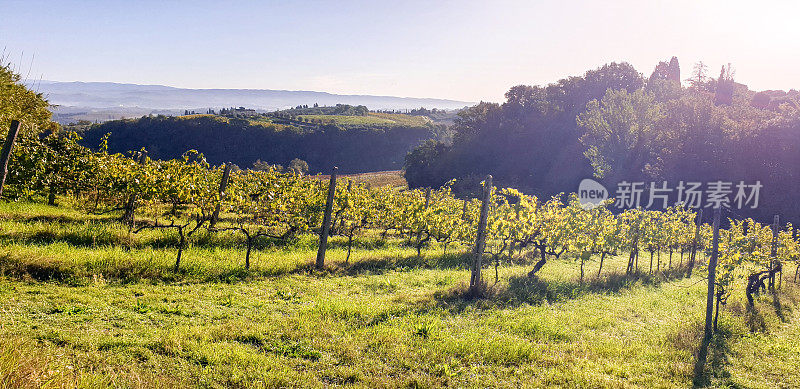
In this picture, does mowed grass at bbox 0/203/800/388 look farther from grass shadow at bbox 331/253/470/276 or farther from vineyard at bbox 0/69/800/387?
grass shadow at bbox 331/253/470/276

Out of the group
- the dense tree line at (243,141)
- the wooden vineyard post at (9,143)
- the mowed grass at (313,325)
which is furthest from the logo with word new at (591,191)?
the dense tree line at (243,141)

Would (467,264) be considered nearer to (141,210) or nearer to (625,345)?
(625,345)

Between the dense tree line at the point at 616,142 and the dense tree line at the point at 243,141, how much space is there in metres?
45.5

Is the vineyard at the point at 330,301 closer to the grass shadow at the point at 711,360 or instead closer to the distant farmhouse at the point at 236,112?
the grass shadow at the point at 711,360

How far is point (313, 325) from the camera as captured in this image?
25.6 feet

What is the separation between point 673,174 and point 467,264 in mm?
32902

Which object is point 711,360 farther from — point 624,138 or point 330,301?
point 624,138

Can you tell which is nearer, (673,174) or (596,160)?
(673,174)

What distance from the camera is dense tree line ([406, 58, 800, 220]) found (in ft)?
115

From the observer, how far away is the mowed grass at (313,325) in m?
5.96

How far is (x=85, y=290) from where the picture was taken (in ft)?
27.6

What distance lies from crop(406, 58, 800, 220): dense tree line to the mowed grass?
2900 centimetres

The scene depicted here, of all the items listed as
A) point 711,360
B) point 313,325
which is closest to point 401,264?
point 313,325

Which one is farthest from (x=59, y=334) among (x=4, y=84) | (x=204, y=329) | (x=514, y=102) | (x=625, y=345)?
(x=514, y=102)
